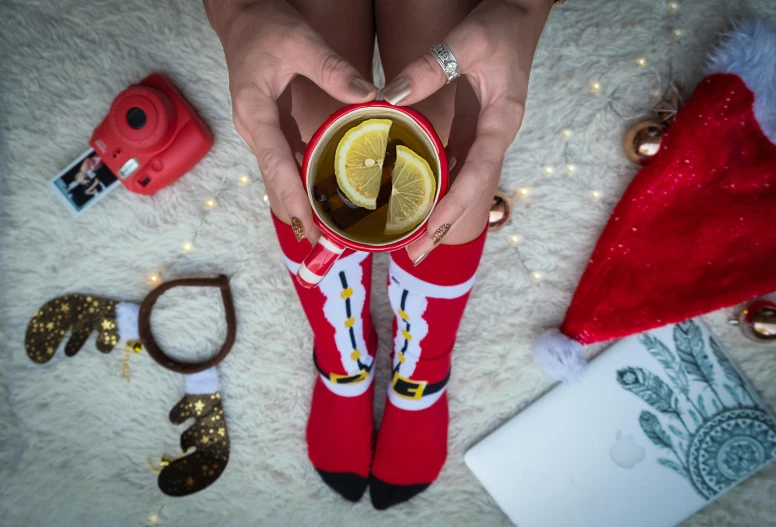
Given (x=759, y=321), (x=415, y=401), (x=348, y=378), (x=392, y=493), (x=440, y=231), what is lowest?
(x=759, y=321)

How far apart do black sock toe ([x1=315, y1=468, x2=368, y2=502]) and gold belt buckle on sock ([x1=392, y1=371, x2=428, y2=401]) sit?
196 millimetres

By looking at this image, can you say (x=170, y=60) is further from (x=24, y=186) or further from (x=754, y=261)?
(x=754, y=261)

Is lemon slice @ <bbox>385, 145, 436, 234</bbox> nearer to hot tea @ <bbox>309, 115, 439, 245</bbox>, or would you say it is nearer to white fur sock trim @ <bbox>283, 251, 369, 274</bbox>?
hot tea @ <bbox>309, 115, 439, 245</bbox>

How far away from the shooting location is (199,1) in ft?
3.07

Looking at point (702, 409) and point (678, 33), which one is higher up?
point (678, 33)

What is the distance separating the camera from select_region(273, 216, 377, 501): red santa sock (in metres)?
0.74

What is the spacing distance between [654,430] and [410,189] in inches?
29.7

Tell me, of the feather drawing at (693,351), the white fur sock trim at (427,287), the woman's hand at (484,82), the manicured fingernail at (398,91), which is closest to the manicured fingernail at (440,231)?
the woman's hand at (484,82)

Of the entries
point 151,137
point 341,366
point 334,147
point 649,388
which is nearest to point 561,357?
point 649,388

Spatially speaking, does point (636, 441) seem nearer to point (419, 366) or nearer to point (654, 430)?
point (654, 430)

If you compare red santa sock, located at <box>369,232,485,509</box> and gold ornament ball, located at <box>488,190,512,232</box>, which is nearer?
red santa sock, located at <box>369,232,485,509</box>

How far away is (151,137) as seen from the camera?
0.83 meters

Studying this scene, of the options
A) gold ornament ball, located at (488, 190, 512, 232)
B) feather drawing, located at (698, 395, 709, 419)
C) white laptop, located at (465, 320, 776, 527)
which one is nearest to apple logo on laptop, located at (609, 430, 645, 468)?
white laptop, located at (465, 320, 776, 527)

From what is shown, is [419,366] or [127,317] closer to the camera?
[419,366]
